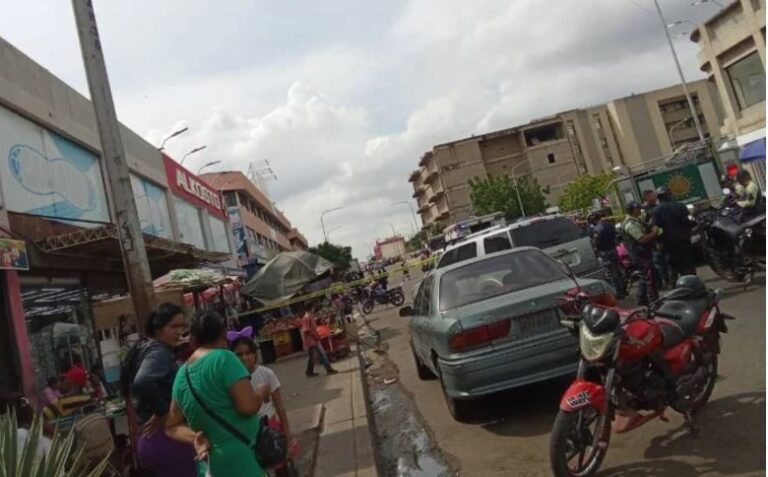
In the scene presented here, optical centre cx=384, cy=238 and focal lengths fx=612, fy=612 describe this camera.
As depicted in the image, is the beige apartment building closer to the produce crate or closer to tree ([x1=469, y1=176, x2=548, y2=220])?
tree ([x1=469, y1=176, x2=548, y2=220])

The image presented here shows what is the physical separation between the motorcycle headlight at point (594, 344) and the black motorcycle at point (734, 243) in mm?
5699

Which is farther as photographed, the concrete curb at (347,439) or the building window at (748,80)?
the building window at (748,80)

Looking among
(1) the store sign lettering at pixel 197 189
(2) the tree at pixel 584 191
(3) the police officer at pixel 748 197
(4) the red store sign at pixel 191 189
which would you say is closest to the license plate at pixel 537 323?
(3) the police officer at pixel 748 197

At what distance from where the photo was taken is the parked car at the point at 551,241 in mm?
9375

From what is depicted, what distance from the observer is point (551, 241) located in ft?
32.6

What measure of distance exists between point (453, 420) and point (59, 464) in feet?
13.7

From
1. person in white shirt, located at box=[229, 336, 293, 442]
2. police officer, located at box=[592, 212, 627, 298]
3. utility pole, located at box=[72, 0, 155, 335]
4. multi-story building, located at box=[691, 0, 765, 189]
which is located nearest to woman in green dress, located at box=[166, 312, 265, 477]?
person in white shirt, located at box=[229, 336, 293, 442]

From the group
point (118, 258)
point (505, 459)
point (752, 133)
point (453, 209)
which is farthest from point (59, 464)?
point (453, 209)

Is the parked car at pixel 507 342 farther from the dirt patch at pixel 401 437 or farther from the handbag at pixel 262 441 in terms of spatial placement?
the handbag at pixel 262 441

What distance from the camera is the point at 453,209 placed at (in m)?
81.6

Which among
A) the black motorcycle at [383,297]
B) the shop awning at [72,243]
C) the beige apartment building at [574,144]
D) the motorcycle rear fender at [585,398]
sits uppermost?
the beige apartment building at [574,144]

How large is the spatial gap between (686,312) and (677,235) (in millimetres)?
4561

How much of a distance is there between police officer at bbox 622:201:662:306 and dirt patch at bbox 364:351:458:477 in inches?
154

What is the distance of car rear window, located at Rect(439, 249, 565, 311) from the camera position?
595 cm
